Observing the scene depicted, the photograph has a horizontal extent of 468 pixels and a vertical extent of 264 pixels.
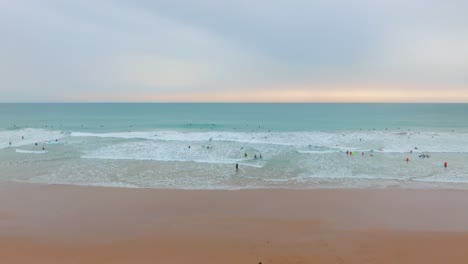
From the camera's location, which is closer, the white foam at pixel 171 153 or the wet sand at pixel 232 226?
the wet sand at pixel 232 226

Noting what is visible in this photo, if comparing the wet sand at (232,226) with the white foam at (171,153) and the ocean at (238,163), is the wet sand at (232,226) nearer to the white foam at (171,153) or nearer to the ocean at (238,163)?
the ocean at (238,163)

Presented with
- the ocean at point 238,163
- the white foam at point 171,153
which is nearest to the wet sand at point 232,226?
the ocean at point 238,163

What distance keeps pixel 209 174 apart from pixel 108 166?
6.87 metres

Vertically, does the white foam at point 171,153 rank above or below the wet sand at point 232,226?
above

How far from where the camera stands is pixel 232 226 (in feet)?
30.9

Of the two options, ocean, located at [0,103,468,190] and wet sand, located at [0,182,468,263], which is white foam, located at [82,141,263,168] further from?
wet sand, located at [0,182,468,263]

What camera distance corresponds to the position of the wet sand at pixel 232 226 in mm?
7695

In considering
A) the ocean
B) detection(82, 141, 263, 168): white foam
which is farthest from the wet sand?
detection(82, 141, 263, 168): white foam

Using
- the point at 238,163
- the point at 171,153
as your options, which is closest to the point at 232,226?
the point at 238,163

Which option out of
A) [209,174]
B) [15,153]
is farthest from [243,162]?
[15,153]

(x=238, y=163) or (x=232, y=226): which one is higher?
(x=238, y=163)

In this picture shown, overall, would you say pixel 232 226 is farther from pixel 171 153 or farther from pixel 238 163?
pixel 171 153

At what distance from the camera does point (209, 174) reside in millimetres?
16266

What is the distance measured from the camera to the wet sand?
7.70 metres
